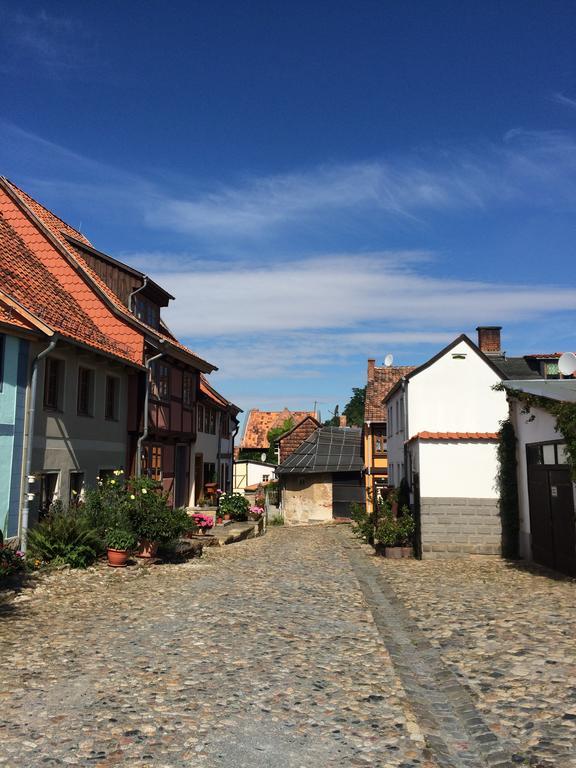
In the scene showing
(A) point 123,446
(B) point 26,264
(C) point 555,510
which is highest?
(B) point 26,264

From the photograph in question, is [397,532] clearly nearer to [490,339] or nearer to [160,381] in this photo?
[160,381]

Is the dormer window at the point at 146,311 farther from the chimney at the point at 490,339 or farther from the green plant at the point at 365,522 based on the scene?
the chimney at the point at 490,339

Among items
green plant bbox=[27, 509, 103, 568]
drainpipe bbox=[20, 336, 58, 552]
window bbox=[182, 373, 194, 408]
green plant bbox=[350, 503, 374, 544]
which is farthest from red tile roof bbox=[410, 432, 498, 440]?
window bbox=[182, 373, 194, 408]

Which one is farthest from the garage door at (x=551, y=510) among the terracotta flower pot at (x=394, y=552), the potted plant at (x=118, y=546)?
the potted plant at (x=118, y=546)

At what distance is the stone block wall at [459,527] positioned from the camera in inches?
685

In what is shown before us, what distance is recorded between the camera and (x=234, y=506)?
28609mm

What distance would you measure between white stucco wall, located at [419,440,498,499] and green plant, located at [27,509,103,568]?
8.86 m

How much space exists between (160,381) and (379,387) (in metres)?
18.0

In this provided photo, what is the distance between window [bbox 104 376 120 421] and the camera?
19188 mm

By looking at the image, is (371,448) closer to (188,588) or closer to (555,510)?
(555,510)

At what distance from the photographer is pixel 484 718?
5.74 metres

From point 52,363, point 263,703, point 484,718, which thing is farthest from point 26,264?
point 484,718

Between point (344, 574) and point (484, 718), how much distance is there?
885cm

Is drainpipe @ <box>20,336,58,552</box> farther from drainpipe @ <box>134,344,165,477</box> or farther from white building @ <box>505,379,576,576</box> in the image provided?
white building @ <box>505,379,576,576</box>
